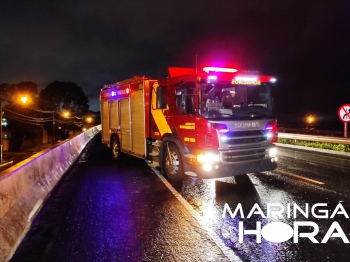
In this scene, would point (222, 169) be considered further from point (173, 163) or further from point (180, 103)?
point (180, 103)

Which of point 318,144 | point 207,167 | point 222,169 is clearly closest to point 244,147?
point 222,169

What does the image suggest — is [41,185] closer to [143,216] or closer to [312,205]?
[143,216]

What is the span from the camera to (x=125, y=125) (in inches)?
449

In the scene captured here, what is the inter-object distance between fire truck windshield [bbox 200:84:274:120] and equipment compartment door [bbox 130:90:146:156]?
2.86 meters

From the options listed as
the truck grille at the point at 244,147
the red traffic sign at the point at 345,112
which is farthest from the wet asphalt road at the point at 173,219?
the red traffic sign at the point at 345,112

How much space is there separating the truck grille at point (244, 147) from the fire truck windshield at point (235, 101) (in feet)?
1.38

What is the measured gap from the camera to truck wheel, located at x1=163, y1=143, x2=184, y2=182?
26.5 ft

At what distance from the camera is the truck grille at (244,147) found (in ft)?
23.7

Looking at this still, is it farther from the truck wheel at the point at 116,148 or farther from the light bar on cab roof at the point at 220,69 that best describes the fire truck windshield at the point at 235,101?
the truck wheel at the point at 116,148

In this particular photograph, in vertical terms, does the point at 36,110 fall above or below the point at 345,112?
above

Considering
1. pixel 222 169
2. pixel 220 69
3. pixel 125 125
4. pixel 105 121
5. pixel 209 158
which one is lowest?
pixel 222 169

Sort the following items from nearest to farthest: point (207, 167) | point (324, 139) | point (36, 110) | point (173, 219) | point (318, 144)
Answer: point (173, 219)
point (207, 167)
point (324, 139)
point (318, 144)
point (36, 110)

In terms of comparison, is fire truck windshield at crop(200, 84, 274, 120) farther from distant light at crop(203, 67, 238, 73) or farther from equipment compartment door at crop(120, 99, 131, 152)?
equipment compartment door at crop(120, 99, 131, 152)

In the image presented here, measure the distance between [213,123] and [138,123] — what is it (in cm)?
367
